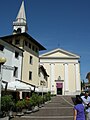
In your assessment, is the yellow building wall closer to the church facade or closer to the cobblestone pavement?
the church facade

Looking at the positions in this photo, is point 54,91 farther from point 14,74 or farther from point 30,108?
point 30,108

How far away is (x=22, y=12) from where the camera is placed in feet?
174

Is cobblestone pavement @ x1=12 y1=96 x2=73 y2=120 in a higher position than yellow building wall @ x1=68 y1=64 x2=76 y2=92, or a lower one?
lower

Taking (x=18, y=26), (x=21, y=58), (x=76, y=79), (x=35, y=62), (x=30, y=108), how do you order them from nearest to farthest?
(x=30, y=108) → (x=21, y=58) → (x=35, y=62) → (x=18, y=26) → (x=76, y=79)

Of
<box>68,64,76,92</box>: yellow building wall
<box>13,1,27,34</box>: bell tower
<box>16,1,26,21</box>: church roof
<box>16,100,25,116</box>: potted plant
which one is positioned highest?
<box>16,1,26,21</box>: church roof

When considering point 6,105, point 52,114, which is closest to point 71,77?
point 52,114

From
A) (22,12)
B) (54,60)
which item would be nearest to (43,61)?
(54,60)

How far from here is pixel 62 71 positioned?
205 ft

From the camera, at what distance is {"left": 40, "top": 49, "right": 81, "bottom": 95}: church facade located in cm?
6066

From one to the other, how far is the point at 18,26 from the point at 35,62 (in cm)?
1732

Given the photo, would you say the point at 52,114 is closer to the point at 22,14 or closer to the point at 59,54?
the point at 22,14

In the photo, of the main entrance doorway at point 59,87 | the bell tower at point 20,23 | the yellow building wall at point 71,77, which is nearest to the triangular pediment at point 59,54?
the yellow building wall at point 71,77

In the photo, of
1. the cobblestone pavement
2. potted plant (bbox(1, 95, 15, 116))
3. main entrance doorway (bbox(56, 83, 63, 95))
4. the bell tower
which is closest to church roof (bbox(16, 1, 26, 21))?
the bell tower

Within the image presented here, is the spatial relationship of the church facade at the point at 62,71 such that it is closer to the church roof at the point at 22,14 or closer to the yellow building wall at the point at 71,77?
the yellow building wall at the point at 71,77
